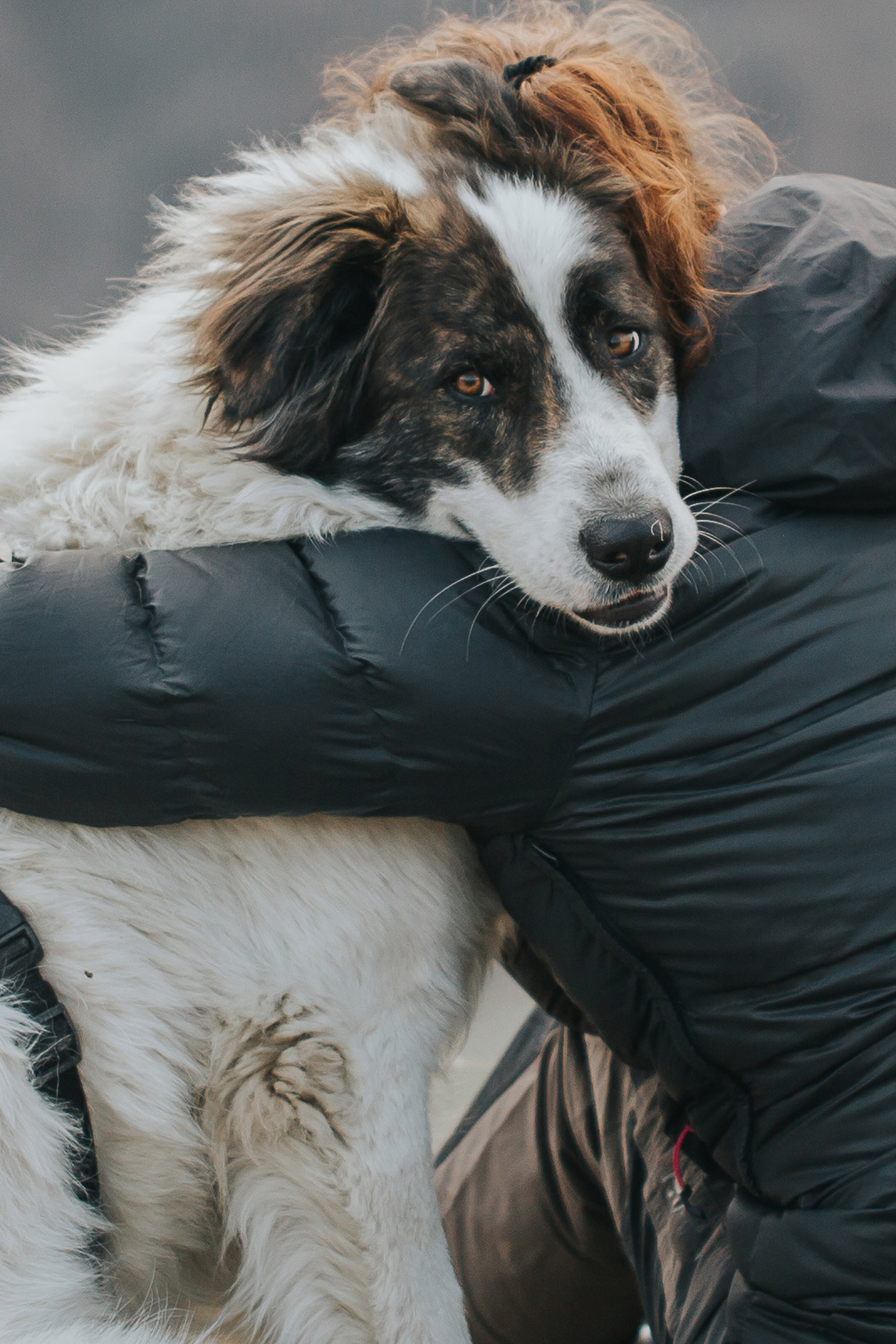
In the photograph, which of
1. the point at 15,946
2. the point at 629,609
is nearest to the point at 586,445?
the point at 629,609

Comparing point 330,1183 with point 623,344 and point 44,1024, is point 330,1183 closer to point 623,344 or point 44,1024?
point 44,1024

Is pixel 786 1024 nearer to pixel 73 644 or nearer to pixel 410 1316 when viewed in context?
pixel 410 1316

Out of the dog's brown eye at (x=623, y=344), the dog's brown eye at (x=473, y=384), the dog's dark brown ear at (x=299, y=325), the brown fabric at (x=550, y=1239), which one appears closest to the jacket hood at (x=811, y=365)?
the dog's brown eye at (x=623, y=344)

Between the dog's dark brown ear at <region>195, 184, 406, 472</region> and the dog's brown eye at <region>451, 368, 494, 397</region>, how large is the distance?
12cm

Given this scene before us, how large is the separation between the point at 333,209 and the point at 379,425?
0.79 ft

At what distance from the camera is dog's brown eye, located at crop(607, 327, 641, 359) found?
1.20m

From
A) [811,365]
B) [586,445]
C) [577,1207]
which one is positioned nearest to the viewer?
[811,365]

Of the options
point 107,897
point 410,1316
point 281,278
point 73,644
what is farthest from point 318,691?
point 410,1316

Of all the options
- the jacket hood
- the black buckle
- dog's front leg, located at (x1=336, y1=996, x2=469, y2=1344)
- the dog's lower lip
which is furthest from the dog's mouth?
the black buckle

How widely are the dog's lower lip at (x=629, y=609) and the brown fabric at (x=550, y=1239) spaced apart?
806 mm

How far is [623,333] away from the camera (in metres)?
1.21

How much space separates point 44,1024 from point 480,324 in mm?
857

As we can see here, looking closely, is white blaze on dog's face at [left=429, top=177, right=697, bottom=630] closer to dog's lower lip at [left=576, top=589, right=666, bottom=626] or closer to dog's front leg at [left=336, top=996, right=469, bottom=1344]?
dog's lower lip at [left=576, top=589, right=666, bottom=626]

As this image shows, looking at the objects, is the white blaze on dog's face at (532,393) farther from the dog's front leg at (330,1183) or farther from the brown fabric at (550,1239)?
the brown fabric at (550,1239)
